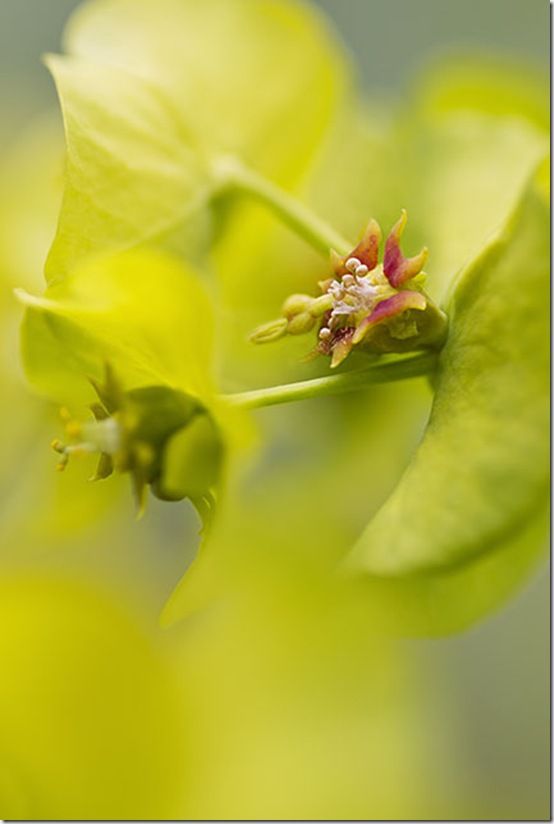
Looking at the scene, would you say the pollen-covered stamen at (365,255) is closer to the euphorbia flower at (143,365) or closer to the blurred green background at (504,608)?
the euphorbia flower at (143,365)

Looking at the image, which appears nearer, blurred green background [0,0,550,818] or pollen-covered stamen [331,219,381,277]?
pollen-covered stamen [331,219,381,277]

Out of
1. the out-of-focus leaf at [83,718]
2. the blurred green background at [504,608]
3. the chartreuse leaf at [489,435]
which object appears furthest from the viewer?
the blurred green background at [504,608]

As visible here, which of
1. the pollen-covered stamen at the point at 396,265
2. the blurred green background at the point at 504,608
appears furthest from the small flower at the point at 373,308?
the blurred green background at the point at 504,608

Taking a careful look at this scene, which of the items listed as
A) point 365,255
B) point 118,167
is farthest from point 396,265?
point 118,167

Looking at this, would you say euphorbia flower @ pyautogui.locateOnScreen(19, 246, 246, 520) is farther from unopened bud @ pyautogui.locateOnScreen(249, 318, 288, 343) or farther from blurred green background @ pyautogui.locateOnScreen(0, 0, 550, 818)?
blurred green background @ pyautogui.locateOnScreen(0, 0, 550, 818)

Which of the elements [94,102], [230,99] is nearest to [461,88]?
[230,99]

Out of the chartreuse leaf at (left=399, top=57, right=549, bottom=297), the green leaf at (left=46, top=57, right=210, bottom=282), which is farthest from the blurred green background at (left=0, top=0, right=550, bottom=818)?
the green leaf at (left=46, top=57, right=210, bottom=282)
